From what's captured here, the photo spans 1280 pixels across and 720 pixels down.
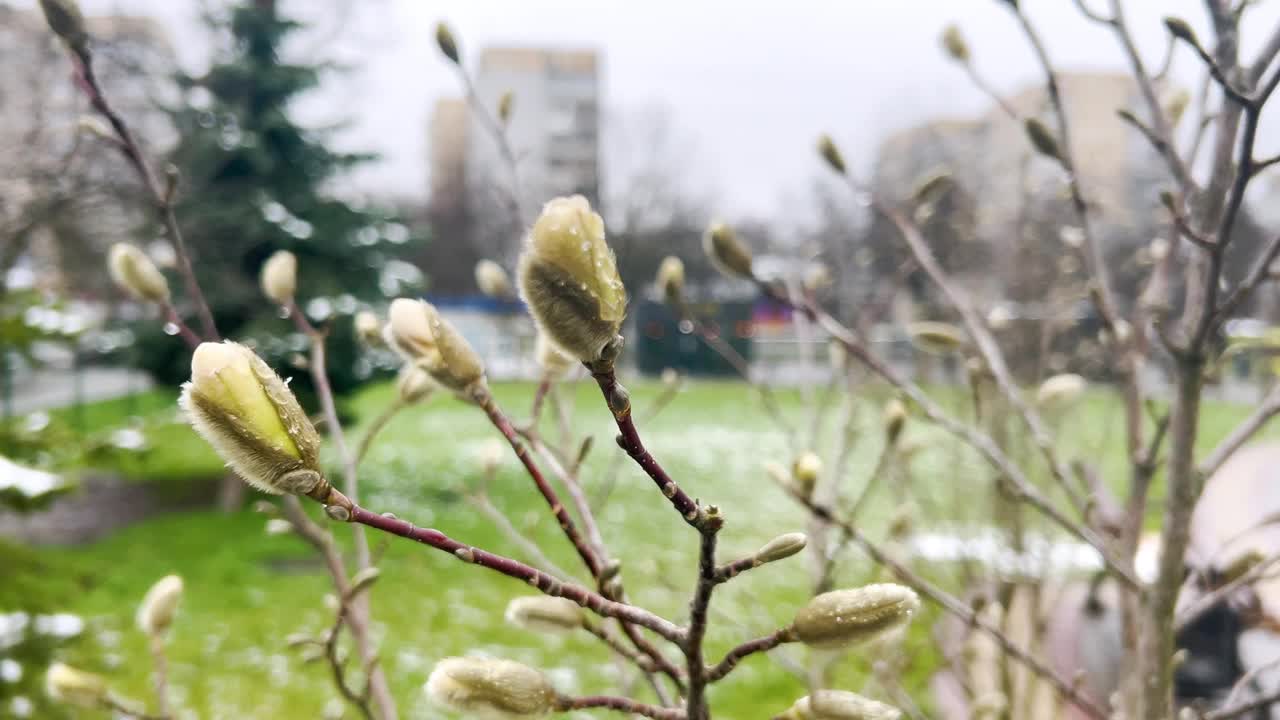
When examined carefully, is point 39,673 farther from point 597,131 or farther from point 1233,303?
point 597,131

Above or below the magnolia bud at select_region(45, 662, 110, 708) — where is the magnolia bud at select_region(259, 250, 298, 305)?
above

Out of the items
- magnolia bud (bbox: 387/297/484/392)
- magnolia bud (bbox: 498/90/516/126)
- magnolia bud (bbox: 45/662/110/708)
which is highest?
magnolia bud (bbox: 498/90/516/126)

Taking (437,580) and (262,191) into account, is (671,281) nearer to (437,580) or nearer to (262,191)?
(437,580)

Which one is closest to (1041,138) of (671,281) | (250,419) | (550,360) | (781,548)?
(671,281)

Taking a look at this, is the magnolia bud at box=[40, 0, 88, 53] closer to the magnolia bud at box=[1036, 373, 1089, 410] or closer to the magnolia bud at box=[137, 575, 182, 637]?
the magnolia bud at box=[137, 575, 182, 637]

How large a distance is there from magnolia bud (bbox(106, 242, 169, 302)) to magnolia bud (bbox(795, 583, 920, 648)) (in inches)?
31.4

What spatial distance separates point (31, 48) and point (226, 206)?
2.06 metres

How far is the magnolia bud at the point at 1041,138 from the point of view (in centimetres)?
94

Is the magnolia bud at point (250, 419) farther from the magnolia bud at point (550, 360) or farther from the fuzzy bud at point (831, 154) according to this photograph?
the fuzzy bud at point (831, 154)

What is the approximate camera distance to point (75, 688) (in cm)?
83

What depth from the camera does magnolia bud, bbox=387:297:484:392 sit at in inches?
19.6

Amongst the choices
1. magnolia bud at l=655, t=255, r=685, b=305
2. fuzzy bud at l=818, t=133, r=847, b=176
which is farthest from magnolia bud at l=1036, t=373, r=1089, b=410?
magnolia bud at l=655, t=255, r=685, b=305


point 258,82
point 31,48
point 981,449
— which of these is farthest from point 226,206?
point 981,449

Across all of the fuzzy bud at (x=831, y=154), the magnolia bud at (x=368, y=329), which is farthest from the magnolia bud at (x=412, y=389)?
the fuzzy bud at (x=831, y=154)
